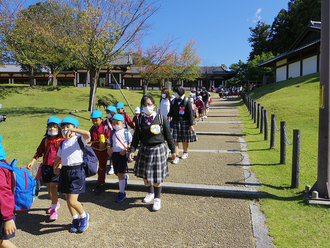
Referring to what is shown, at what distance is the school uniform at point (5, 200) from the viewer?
7.10 feet

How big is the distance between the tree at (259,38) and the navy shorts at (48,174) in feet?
153

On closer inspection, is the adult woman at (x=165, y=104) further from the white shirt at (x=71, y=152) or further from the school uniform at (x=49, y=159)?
the white shirt at (x=71, y=152)

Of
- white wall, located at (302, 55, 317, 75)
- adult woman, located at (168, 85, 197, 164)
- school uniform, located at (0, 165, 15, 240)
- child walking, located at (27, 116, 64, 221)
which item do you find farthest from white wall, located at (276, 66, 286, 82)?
school uniform, located at (0, 165, 15, 240)

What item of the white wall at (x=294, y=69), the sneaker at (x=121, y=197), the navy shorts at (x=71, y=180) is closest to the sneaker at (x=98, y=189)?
the sneaker at (x=121, y=197)

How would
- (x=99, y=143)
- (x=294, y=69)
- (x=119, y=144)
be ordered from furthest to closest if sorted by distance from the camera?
(x=294, y=69) → (x=99, y=143) → (x=119, y=144)

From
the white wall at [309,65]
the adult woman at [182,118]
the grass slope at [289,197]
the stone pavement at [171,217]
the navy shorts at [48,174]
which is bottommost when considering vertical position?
the stone pavement at [171,217]

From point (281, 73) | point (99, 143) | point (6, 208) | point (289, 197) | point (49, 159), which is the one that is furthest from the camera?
point (281, 73)

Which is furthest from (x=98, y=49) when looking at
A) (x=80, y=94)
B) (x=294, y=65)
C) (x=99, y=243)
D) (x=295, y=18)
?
(x=295, y=18)

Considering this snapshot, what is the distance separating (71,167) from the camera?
3.16 metres

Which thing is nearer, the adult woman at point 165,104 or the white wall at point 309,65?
the adult woman at point 165,104

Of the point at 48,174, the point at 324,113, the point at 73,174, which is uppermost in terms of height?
the point at 324,113

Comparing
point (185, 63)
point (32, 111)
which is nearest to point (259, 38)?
point (185, 63)

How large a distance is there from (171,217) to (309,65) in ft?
71.5

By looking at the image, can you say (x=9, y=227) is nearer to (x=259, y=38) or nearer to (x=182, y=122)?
(x=182, y=122)
